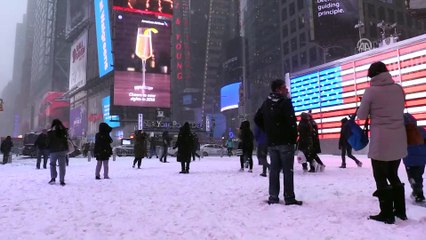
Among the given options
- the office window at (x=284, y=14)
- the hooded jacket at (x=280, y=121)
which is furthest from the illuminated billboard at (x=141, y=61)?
the hooded jacket at (x=280, y=121)

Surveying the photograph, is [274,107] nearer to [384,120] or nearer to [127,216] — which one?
[384,120]

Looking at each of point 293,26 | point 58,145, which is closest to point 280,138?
point 58,145

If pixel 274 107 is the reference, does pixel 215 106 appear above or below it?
above

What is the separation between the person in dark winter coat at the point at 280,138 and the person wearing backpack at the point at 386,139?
1225 millimetres

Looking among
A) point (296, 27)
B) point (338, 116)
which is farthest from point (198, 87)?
point (338, 116)

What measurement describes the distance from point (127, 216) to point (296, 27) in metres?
74.7

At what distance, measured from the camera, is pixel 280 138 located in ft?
17.5

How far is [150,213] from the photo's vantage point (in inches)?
196

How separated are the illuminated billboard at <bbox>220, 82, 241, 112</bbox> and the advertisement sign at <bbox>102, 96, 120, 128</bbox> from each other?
3425cm

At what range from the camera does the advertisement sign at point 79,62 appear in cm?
9169

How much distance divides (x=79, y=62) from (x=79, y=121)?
15194 millimetres

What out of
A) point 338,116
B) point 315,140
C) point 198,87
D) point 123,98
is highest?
point 198,87

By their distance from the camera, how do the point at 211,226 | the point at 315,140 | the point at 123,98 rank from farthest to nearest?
the point at 123,98 < the point at 315,140 < the point at 211,226

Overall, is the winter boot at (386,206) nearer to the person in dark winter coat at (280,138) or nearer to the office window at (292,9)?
the person in dark winter coat at (280,138)
